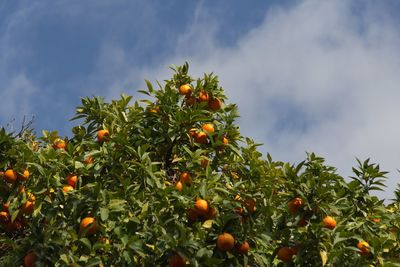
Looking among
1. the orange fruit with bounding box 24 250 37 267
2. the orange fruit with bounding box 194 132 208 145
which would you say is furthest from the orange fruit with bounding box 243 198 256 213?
the orange fruit with bounding box 24 250 37 267

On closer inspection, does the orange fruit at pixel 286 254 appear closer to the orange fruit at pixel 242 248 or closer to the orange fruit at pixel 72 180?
the orange fruit at pixel 242 248

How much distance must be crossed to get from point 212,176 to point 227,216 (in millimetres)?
777

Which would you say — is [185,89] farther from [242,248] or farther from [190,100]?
[242,248]

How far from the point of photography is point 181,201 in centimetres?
574

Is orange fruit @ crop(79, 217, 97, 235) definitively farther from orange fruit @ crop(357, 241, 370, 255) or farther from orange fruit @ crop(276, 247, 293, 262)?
orange fruit @ crop(357, 241, 370, 255)

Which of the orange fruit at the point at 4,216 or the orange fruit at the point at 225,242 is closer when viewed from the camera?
the orange fruit at the point at 225,242

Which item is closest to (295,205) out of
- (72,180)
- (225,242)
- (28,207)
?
(225,242)

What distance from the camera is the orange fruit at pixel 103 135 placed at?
6.90m

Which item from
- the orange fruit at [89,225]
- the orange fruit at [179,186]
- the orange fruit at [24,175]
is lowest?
the orange fruit at [89,225]

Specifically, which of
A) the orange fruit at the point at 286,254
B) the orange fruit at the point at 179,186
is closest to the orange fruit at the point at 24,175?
the orange fruit at the point at 179,186

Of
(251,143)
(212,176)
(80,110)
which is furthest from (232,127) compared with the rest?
(80,110)

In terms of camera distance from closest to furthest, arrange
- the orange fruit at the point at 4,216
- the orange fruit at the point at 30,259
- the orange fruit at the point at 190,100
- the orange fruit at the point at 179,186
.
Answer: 1. the orange fruit at the point at 30,259
2. the orange fruit at the point at 179,186
3. the orange fruit at the point at 4,216
4. the orange fruit at the point at 190,100

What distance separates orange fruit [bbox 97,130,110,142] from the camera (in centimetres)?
690

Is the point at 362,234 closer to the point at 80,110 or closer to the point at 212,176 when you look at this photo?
the point at 212,176
